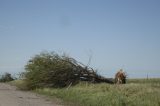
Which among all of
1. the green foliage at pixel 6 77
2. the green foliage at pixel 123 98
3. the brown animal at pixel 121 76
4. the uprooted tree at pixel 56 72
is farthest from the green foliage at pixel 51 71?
the green foliage at pixel 6 77

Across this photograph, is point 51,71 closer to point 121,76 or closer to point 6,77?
point 121,76

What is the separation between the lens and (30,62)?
123 ft

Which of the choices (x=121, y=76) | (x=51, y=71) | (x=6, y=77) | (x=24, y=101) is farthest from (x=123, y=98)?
(x=6, y=77)

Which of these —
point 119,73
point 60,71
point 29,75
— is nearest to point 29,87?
point 29,75

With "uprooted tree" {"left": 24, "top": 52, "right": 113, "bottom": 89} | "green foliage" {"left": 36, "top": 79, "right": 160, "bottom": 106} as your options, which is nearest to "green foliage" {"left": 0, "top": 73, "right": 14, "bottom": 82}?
"uprooted tree" {"left": 24, "top": 52, "right": 113, "bottom": 89}

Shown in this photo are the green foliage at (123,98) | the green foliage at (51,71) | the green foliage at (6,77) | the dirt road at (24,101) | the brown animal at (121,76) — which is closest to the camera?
the green foliage at (123,98)

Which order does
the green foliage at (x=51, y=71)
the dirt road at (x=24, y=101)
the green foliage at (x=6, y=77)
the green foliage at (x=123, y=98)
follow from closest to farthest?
the green foliage at (x=123, y=98)
the dirt road at (x=24, y=101)
the green foliage at (x=51, y=71)
the green foliage at (x=6, y=77)

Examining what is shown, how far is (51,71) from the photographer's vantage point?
116 feet

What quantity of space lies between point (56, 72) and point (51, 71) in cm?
46

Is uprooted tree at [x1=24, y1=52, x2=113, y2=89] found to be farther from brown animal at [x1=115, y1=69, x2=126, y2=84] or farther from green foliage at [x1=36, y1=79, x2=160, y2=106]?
green foliage at [x1=36, y1=79, x2=160, y2=106]

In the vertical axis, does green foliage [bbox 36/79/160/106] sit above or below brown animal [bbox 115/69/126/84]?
below

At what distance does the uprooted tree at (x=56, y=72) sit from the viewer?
35.5 meters

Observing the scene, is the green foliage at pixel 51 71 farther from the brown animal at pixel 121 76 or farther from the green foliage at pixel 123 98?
the green foliage at pixel 123 98

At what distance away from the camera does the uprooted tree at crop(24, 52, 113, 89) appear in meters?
35.5
